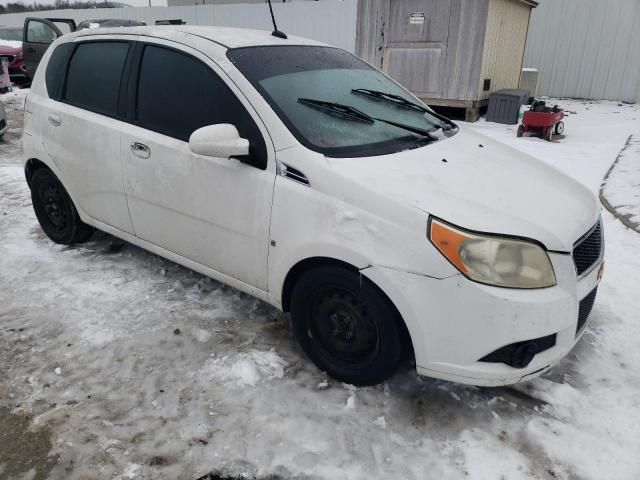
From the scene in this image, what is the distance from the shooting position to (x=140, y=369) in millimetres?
2738

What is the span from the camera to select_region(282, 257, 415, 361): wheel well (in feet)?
7.70

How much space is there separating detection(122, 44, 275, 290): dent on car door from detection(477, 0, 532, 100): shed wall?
7511mm

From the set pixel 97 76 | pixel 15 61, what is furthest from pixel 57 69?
pixel 15 61

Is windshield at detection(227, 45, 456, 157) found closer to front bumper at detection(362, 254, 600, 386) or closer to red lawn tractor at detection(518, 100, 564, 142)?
front bumper at detection(362, 254, 600, 386)

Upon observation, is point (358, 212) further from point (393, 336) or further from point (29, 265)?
point (29, 265)

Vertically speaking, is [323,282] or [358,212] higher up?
[358,212]

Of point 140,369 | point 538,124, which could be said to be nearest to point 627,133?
point 538,124

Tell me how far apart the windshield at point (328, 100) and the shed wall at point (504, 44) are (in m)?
6.79

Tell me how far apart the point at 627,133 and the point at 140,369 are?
377 inches

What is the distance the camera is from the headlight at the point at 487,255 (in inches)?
83.4

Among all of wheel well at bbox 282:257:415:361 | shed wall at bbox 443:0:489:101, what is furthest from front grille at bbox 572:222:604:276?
shed wall at bbox 443:0:489:101

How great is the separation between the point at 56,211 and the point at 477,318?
356 cm

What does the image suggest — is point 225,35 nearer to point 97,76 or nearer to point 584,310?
point 97,76

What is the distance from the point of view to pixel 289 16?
16188mm
